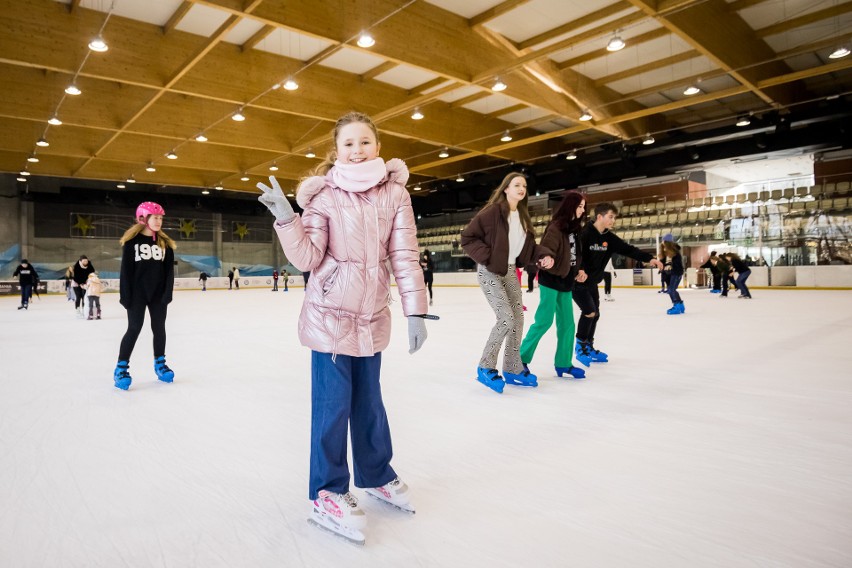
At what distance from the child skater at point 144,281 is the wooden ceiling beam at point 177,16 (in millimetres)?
6424

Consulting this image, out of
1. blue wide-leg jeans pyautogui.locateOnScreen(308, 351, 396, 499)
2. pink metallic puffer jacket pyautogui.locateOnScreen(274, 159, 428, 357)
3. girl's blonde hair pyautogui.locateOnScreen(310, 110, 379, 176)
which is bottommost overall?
blue wide-leg jeans pyautogui.locateOnScreen(308, 351, 396, 499)

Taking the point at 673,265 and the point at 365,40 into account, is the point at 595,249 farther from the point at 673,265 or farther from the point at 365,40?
the point at 365,40

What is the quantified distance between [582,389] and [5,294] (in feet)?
79.5

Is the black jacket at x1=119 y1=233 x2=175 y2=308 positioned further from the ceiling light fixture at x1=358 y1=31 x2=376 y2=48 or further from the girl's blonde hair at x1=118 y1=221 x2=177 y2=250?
the ceiling light fixture at x1=358 y1=31 x2=376 y2=48

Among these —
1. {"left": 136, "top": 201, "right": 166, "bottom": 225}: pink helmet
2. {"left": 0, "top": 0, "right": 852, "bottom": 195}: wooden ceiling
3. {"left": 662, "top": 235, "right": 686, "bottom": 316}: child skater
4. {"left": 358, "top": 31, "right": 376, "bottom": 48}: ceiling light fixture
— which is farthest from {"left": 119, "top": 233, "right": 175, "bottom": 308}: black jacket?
{"left": 662, "top": 235, "right": 686, "bottom": 316}: child skater

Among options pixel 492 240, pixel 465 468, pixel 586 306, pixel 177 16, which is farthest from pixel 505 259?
pixel 177 16

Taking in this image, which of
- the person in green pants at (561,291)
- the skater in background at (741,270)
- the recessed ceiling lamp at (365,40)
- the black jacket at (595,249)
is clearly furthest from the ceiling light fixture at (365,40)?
the skater in background at (741,270)

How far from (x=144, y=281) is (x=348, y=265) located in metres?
2.60

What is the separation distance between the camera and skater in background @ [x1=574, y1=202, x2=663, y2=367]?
12.5 feet

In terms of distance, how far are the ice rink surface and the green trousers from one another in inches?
7.8

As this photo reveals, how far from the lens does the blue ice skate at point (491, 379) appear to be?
9.94 ft

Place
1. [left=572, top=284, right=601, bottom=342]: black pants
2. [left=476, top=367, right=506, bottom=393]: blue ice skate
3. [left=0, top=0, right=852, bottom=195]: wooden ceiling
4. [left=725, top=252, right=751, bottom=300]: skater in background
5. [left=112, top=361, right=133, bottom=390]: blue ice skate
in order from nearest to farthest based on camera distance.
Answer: [left=476, top=367, right=506, bottom=393]: blue ice skate, [left=112, top=361, right=133, bottom=390]: blue ice skate, [left=572, top=284, right=601, bottom=342]: black pants, [left=0, top=0, right=852, bottom=195]: wooden ceiling, [left=725, top=252, right=751, bottom=300]: skater in background

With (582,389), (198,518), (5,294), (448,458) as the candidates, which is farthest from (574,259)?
(5,294)

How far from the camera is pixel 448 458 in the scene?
2.00 meters
